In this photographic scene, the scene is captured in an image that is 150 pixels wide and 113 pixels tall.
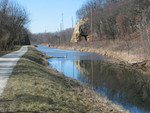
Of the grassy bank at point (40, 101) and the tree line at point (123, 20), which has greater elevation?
the tree line at point (123, 20)

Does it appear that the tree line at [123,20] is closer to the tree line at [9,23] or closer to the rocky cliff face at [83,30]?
the rocky cliff face at [83,30]

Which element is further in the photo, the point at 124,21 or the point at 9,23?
the point at 124,21

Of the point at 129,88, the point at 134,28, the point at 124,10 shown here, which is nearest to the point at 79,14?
the point at 124,10

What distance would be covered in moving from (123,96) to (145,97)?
3.47ft

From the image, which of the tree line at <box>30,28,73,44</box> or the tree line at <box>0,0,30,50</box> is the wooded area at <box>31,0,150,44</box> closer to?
the tree line at <box>0,0,30,50</box>

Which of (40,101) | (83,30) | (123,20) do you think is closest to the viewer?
(40,101)

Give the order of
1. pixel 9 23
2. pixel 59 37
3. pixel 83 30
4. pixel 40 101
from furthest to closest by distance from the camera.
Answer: pixel 59 37, pixel 83 30, pixel 9 23, pixel 40 101

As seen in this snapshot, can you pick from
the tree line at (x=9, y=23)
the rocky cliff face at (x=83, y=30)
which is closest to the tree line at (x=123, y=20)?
the rocky cliff face at (x=83, y=30)

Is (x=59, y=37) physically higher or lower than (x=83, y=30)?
lower

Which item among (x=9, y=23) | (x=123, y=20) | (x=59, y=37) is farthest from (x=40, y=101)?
(x=59, y=37)

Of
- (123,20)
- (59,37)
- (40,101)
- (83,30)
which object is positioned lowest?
(40,101)

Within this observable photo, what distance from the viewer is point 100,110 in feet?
19.8

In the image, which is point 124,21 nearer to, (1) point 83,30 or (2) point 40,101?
(1) point 83,30

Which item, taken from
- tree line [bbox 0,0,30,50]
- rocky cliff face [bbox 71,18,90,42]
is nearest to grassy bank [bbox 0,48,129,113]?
tree line [bbox 0,0,30,50]
